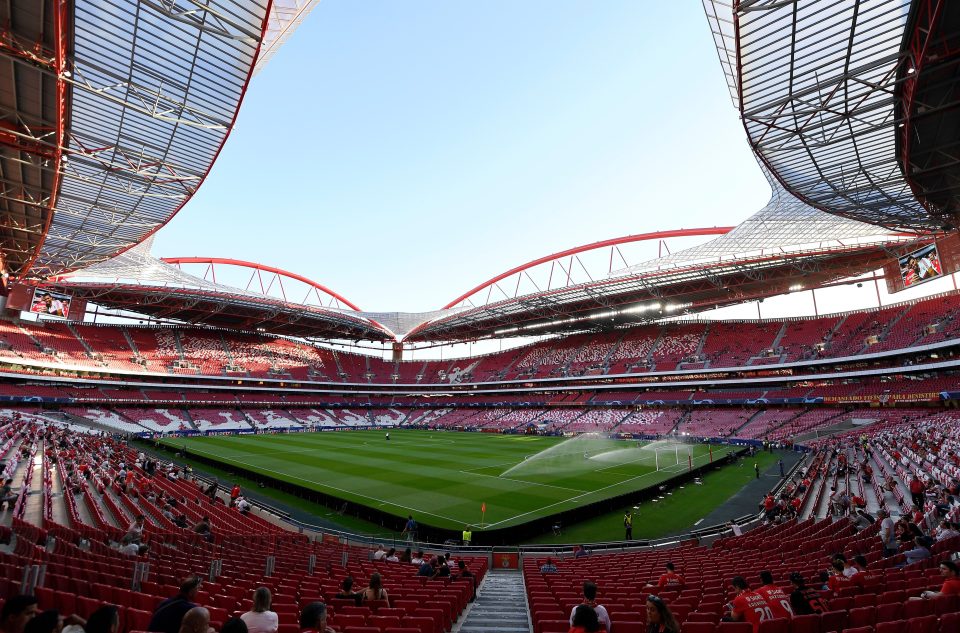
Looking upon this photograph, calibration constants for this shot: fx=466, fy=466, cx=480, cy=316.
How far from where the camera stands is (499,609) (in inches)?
375

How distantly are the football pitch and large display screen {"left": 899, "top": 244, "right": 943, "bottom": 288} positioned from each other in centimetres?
2167

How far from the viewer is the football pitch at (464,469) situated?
74.3 ft

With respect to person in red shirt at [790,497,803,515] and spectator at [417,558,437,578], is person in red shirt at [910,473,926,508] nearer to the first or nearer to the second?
A: person in red shirt at [790,497,803,515]

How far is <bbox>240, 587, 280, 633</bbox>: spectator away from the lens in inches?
165

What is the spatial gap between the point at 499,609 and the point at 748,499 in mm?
19182

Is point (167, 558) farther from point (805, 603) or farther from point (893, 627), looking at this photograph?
point (893, 627)

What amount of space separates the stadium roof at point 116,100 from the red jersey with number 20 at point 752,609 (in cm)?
1932

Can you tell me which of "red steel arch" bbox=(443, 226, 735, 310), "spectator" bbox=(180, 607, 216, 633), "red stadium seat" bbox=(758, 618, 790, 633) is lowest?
"red stadium seat" bbox=(758, 618, 790, 633)

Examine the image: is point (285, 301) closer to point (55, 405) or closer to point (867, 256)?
point (55, 405)

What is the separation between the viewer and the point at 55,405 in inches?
1918

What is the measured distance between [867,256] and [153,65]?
56224mm

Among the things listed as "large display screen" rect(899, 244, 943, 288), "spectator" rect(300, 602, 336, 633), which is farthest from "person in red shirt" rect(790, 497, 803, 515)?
"large display screen" rect(899, 244, 943, 288)

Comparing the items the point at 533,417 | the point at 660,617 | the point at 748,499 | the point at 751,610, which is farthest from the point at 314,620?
the point at 533,417

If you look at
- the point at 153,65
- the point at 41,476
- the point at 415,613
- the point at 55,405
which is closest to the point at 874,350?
the point at 415,613
